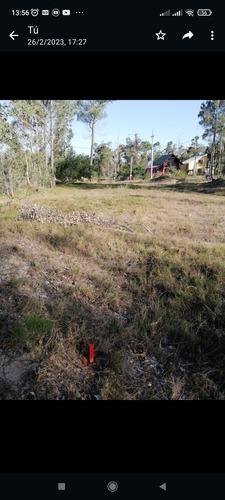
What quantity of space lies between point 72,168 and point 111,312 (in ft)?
68.7

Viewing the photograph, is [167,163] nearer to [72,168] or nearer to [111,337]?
[72,168]

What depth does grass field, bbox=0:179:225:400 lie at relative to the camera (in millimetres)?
1694

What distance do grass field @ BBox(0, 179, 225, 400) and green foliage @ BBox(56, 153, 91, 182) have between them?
15824 millimetres

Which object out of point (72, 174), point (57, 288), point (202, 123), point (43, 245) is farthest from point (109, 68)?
point (202, 123)

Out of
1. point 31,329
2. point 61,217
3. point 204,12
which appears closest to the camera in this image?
point 204,12

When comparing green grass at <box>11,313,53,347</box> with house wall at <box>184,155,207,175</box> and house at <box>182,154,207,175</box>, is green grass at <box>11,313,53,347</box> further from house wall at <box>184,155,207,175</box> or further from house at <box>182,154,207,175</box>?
house wall at <box>184,155,207,175</box>

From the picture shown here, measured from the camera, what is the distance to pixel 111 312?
8.63 ft

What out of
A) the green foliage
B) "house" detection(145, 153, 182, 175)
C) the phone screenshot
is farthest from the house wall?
the phone screenshot

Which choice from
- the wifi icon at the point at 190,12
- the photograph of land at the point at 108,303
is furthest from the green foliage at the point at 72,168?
the wifi icon at the point at 190,12

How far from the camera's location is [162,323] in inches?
95.1

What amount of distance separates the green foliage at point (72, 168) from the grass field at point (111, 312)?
15.8m

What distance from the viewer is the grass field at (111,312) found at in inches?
66.7

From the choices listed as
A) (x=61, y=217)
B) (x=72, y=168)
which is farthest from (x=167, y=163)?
(x=61, y=217)

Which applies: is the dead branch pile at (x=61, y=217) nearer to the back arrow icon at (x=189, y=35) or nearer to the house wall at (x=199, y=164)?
the back arrow icon at (x=189, y=35)
